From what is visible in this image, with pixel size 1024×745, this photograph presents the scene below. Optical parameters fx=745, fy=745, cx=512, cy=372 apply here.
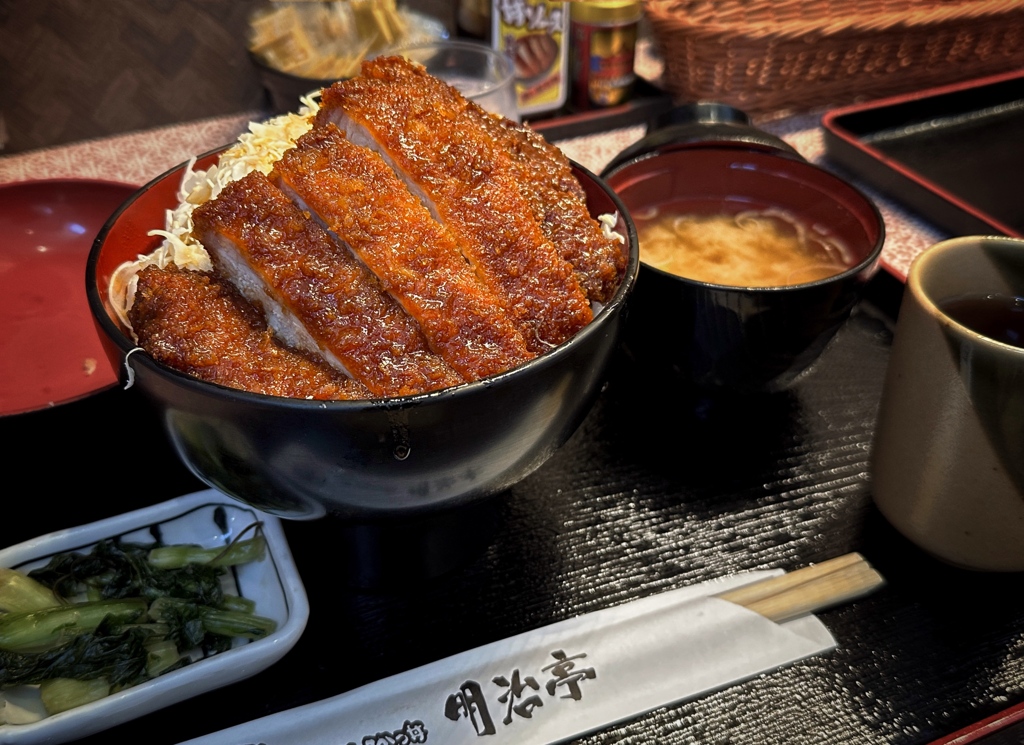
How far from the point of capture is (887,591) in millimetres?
1133

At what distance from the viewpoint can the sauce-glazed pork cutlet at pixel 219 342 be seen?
0.88 m

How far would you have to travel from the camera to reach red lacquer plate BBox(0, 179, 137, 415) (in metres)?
1.40

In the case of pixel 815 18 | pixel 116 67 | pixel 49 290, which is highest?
pixel 815 18

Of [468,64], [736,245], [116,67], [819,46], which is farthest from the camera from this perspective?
[116,67]

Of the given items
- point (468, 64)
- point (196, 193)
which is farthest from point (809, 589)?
point (468, 64)

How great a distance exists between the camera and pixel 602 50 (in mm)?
2293

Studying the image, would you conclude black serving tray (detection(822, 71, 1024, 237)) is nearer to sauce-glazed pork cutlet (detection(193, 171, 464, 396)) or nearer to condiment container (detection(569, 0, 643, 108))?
condiment container (detection(569, 0, 643, 108))

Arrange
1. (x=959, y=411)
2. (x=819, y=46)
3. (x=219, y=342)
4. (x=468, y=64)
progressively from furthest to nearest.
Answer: (x=819, y=46)
(x=468, y=64)
(x=959, y=411)
(x=219, y=342)

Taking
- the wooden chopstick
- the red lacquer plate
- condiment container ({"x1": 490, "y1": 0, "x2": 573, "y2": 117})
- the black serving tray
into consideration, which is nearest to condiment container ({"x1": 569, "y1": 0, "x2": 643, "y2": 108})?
condiment container ({"x1": 490, "y1": 0, "x2": 573, "y2": 117})

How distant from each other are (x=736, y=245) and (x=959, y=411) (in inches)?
24.8

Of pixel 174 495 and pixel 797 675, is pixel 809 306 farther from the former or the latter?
pixel 174 495

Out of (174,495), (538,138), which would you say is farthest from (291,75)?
(174,495)

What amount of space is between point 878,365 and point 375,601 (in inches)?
43.7

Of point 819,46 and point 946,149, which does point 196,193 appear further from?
point 946,149
